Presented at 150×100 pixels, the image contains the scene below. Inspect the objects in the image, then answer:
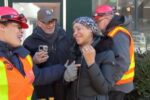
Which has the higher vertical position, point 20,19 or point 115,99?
point 20,19

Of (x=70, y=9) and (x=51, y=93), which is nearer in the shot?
(x=51, y=93)

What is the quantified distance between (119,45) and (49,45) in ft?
2.38

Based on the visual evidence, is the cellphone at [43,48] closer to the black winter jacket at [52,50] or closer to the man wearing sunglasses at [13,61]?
the black winter jacket at [52,50]

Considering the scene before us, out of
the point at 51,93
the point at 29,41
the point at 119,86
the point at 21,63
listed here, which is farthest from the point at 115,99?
the point at 21,63

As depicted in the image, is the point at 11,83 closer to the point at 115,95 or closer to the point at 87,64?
the point at 87,64

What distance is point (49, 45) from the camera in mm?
4902

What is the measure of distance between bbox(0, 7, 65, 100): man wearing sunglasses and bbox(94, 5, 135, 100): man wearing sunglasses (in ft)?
4.73

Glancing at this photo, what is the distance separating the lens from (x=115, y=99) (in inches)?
207

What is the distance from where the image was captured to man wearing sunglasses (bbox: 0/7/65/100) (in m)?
3.43

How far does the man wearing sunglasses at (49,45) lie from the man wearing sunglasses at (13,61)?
3.47 feet

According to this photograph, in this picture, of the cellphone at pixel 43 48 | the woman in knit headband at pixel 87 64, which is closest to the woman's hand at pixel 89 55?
the woman in knit headband at pixel 87 64

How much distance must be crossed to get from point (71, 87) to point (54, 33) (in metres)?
0.65

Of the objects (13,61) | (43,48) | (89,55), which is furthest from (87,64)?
(13,61)

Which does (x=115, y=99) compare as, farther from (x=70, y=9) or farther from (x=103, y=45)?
(x=70, y=9)
